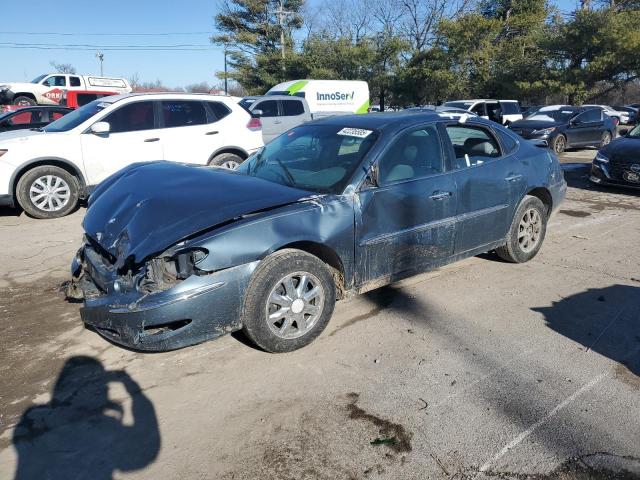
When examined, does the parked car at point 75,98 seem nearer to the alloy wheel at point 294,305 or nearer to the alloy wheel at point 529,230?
the alloy wheel at point 529,230

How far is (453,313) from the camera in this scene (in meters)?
4.15

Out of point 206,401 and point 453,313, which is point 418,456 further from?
point 453,313

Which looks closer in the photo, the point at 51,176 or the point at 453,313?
the point at 453,313

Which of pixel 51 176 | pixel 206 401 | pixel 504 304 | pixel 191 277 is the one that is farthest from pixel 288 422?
pixel 51 176

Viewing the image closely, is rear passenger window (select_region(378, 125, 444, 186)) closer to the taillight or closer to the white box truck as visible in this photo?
the taillight

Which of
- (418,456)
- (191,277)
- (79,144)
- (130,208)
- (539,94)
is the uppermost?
(539,94)

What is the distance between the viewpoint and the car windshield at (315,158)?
12.7 feet

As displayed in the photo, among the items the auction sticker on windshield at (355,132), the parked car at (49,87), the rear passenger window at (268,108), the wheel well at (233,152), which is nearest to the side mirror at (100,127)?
the wheel well at (233,152)

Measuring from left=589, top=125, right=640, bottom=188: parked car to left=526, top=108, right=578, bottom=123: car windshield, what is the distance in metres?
6.47

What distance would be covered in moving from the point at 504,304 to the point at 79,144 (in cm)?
621

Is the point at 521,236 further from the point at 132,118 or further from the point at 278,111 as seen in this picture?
the point at 278,111

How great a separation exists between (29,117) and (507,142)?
11.9 meters

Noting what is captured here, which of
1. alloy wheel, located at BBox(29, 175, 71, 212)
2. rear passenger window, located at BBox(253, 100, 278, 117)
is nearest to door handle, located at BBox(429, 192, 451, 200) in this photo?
alloy wheel, located at BBox(29, 175, 71, 212)

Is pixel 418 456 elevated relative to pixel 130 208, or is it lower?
lower
